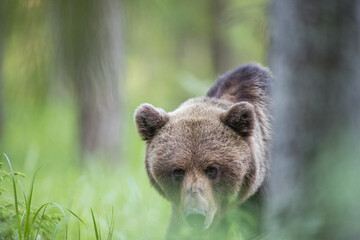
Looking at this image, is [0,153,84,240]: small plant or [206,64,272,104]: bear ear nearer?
[0,153,84,240]: small plant

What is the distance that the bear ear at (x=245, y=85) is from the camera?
4.76 meters

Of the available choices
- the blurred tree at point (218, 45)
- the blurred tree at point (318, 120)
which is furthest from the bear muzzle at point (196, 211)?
the blurred tree at point (218, 45)

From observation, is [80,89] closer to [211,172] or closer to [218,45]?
[211,172]

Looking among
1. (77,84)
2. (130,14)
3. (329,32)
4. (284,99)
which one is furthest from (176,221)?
(329,32)

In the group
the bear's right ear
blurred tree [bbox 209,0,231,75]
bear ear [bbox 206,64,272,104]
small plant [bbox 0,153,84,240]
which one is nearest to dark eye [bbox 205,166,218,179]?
the bear's right ear

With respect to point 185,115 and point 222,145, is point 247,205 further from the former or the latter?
point 185,115

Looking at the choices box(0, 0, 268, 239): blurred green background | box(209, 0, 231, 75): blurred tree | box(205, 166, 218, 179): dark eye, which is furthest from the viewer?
box(209, 0, 231, 75): blurred tree

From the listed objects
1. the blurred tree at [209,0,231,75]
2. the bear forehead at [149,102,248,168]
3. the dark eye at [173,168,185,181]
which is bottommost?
the dark eye at [173,168,185,181]

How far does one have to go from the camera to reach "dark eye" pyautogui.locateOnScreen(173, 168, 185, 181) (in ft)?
13.1

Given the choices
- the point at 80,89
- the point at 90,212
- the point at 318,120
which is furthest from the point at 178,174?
the point at 318,120

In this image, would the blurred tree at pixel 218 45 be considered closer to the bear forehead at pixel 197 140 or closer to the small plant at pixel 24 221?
the bear forehead at pixel 197 140

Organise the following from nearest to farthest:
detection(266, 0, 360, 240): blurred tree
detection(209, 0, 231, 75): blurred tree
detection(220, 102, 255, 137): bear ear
Answer: detection(266, 0, 360, 240): blurred tree
detection(220, 102, 255, 137): bear ear
detection(209, 0, 231, 75): blurred tree

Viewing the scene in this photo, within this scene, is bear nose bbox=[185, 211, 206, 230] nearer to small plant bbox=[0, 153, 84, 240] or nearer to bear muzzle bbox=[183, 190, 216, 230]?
bear muzzle bbox=[183, 190, 216, 230]

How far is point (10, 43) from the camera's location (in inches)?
141
